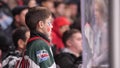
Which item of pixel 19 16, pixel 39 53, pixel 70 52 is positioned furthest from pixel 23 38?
pixel 19 16

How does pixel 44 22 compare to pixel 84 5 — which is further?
pixel 84 5

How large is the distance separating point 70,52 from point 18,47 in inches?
45.9

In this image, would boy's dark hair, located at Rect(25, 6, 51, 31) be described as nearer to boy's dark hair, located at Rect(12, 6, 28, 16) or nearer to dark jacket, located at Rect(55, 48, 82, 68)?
dark jacket, located at Rect(55, 48, 82, 68)

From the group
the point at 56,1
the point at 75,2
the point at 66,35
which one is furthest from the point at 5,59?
the point at 75,2

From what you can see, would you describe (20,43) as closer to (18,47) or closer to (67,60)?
(18,47)

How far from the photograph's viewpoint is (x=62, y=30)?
7934mm

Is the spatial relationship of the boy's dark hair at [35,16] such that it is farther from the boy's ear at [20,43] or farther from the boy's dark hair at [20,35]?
the boy's ear at [20,43]

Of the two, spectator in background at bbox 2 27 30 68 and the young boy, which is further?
spectator in background at bbox 2 27 30 68

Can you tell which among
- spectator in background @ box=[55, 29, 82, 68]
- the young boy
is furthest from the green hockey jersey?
spectator in background @ box=[55, 29, 82, 68]

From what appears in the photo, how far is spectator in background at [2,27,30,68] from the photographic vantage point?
5.04 m

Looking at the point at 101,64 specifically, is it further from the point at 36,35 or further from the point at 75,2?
the point at 75,2

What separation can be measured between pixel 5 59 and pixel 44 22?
0.94 m

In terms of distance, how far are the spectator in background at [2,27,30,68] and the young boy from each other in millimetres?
487

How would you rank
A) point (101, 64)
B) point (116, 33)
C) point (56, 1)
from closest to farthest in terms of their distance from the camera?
1. point (116, 33)
2. point (101, 64)
3. point (56, 1)
